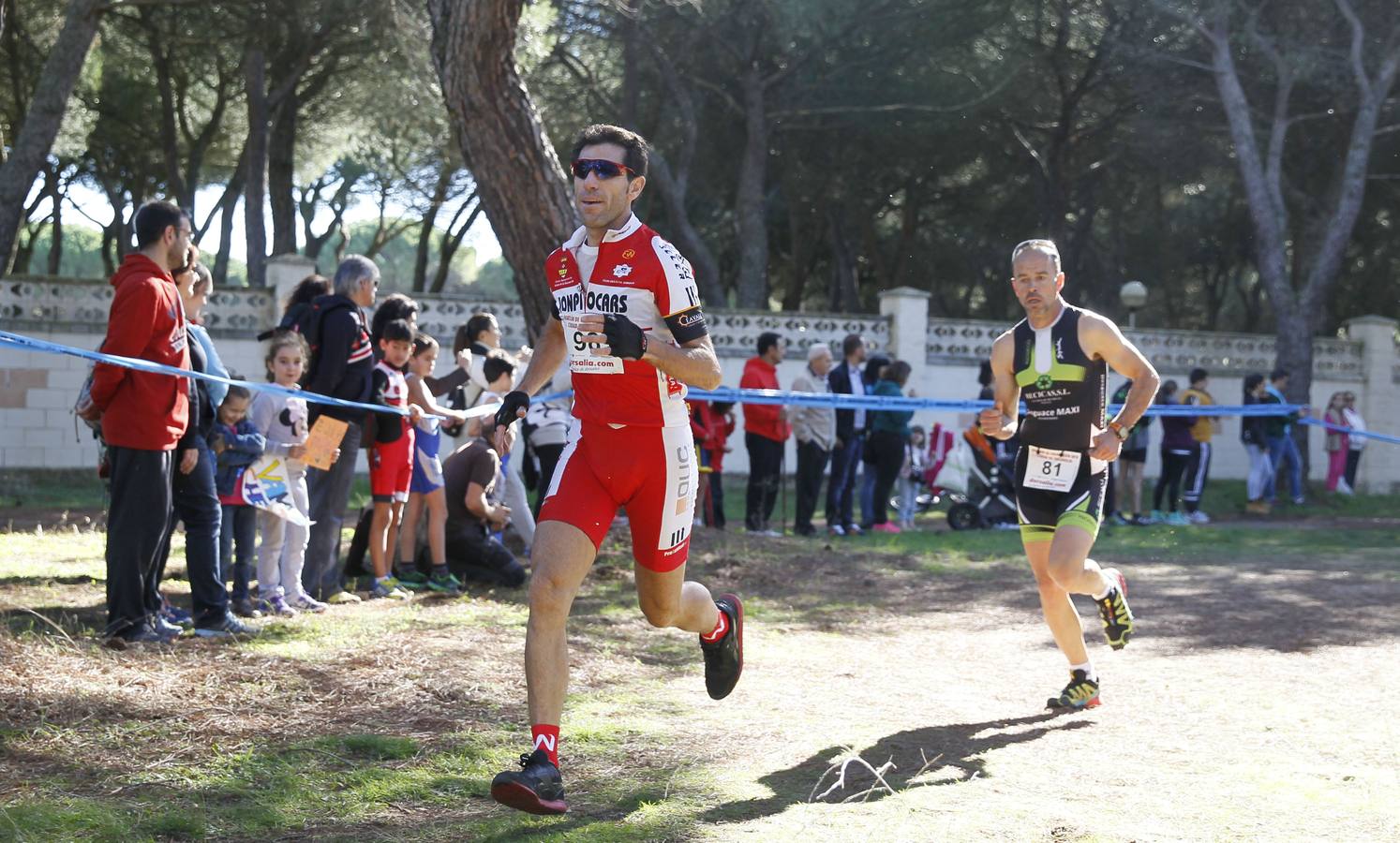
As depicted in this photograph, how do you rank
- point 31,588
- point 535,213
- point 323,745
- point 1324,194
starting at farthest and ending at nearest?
point 1324,194 < point 535,213 < point 31,588 < point 323,745

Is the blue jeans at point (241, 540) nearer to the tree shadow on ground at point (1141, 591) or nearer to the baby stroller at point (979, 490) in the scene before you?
the tree shadow on ground at point (1141, 591)

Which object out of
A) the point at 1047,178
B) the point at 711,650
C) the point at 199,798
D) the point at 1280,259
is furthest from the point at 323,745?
the point at 1047,178

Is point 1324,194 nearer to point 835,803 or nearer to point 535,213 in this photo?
point 535,213

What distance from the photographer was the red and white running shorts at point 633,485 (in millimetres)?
4762

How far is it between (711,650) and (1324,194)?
85.1 ft

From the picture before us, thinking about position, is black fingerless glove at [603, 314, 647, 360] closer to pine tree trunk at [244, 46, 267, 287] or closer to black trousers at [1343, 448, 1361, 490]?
pine tree trunk at [244, 46, 267, 287]

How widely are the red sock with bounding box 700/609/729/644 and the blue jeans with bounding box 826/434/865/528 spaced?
28.6ft

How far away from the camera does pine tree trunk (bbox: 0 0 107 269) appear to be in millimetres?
14945

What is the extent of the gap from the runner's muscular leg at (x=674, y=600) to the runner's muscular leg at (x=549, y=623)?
1.23 feet

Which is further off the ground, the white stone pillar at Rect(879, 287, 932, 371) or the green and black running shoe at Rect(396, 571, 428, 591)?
the white stone pillar at Rect(879, 287, 932, 371)

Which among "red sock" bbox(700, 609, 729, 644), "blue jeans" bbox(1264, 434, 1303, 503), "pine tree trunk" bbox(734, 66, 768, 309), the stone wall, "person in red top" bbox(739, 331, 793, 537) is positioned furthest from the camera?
"pine tree trunk" bbox(734, 66, 768, 309)

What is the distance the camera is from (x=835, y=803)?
4.70 meters

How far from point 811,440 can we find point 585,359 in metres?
9.30

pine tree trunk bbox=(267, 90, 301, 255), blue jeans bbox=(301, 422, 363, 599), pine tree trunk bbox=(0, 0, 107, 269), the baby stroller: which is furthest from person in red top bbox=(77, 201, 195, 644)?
pine tree trunk bbox=(267, 90, 301, 255)
